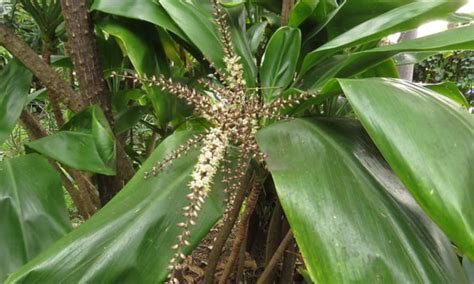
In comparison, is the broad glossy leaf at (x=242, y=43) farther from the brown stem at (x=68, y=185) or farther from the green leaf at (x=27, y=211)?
the brown stem at (x=68, y=185)

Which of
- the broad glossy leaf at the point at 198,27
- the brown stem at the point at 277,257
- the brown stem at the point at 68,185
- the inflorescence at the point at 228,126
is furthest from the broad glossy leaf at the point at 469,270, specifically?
the brown stem at the point at 68,185

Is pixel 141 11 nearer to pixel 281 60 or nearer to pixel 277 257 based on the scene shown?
pixel 281 60

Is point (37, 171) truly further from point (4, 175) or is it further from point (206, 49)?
point (206, 49)

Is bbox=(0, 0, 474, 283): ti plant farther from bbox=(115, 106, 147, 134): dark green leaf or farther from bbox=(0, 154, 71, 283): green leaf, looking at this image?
bbox=(115, 106, 147, 134): dark green leaf

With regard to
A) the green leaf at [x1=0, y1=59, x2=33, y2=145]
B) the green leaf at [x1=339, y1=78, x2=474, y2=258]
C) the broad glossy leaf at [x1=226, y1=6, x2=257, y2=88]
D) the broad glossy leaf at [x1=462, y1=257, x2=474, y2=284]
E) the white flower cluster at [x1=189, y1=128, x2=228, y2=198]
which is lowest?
the broad glossy leaf at [x1=462, y1=257, x2=474, y2=284]

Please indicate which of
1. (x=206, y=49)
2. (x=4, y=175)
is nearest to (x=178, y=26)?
(x=206, y=49)

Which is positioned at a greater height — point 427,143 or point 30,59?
point 30,59

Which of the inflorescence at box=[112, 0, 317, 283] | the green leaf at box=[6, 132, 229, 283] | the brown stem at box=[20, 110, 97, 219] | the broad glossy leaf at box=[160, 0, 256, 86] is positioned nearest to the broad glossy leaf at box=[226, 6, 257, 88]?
the broad glossy leaf at box=[160, 0, 256, 86]

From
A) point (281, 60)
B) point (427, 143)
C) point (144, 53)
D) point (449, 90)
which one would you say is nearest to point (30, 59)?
point (144, 53)
